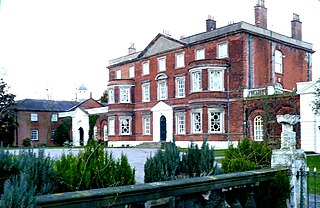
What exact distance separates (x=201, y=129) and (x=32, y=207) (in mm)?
28156

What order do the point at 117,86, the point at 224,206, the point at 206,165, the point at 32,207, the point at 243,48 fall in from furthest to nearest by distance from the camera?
1. the point at 117,86
2. the point at 243,48
3. the point at 206,165
4. the point at 224,206
5. the point at 32,207

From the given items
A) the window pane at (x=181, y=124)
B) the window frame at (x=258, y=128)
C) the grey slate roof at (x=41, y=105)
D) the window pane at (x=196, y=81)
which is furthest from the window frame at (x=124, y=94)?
A: the grey slate roof at (x=41, y=105)

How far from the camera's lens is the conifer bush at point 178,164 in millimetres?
4480

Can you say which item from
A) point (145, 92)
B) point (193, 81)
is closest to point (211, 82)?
point (193, 81)

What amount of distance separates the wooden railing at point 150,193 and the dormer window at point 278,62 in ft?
95.0

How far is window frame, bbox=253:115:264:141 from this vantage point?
28177mm

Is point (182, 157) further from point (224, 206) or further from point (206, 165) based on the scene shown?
point (224, 206)

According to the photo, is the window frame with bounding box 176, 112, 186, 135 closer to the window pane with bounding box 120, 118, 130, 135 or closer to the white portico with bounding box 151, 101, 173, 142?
the white portico with bounding box 151, 101, 173, 142

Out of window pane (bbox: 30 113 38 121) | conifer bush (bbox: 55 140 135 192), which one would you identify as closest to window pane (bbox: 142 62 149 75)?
window pane (bbox: 30 113 38 121)

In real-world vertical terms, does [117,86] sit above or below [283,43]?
below

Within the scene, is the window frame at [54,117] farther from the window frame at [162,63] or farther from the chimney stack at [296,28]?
the chimney stack at [296,28]

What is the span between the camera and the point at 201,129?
30094 millimetres

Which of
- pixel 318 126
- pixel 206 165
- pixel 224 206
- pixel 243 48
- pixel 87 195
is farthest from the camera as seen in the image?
pixel 243 48

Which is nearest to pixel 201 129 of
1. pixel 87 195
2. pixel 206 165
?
pixel 206 165
